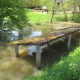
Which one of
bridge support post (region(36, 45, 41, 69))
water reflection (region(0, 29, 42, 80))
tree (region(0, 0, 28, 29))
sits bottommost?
water reflection (region(0, 29, 42, 80))

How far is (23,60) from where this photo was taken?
37.8 feet

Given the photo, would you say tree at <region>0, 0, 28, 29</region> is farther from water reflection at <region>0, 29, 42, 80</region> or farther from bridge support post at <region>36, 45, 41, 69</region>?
bridge support post at <region>36, 45, 41, 69</region>

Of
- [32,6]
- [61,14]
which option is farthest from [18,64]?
[32,6]

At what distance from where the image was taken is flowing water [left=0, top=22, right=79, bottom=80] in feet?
31.3

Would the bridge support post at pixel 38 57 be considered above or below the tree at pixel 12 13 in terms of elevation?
below

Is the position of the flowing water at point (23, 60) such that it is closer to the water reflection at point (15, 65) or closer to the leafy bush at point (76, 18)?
the water reflection at point (15, 65)

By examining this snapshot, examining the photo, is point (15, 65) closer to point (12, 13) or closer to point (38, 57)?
point (38, 57)

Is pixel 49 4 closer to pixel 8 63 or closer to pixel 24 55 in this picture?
pixel 24 55

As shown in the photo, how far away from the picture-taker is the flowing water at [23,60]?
376 inches

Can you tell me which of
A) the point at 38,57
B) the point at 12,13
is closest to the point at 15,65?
the point at 38,57

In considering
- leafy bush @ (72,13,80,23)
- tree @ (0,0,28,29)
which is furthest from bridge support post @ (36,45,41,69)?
leafy bush @ (72,13,80,23)

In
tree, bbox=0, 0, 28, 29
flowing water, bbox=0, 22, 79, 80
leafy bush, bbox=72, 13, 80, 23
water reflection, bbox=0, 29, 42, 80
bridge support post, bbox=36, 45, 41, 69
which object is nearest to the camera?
water reflection, bbox=0, 29, 42, 80

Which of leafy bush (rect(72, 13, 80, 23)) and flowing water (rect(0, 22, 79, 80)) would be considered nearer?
flowing water (rect(0, 22, 79, 80))

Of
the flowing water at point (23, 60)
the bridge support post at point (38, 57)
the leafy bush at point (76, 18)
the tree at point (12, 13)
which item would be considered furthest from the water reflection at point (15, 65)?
the leafy bush at point (76, 18)
